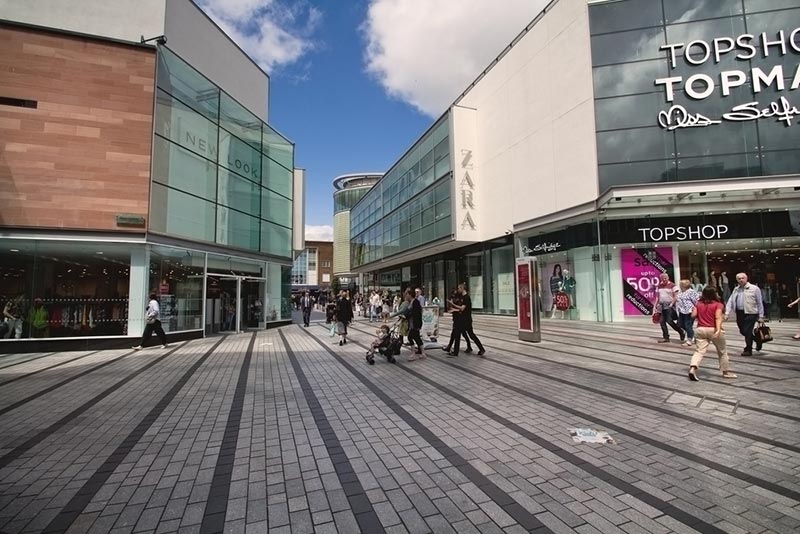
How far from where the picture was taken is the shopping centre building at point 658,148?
17.1 meters

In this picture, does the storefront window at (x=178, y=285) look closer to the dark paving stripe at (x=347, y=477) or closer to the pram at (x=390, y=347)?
the pram at (x=390, y=347)

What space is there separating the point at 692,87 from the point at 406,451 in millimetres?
21126

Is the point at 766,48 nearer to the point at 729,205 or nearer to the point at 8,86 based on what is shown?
the point at 729,205

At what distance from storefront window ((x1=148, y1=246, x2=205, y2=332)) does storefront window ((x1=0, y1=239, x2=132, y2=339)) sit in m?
0.93

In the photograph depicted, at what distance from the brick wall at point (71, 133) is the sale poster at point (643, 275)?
20.0 meters

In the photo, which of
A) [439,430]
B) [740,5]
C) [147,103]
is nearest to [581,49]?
[740,5]

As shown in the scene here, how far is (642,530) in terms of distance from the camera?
8.98 feet

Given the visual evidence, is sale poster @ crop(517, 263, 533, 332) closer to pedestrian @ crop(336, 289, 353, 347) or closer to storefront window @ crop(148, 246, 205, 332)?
pedestrian @ crop(336, 289, 353, 347)

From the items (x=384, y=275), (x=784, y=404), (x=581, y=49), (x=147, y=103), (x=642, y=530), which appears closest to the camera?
(x=642, y=530)

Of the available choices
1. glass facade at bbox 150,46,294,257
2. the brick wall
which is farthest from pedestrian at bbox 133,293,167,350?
the brick wall

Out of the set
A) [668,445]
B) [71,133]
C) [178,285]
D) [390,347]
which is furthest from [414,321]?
[71,133]

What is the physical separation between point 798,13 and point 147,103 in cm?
2636

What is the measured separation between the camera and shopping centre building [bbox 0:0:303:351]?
1248cm

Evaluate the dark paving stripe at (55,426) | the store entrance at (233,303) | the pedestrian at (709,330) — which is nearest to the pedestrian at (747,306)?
the pedestrian at (709,330)
